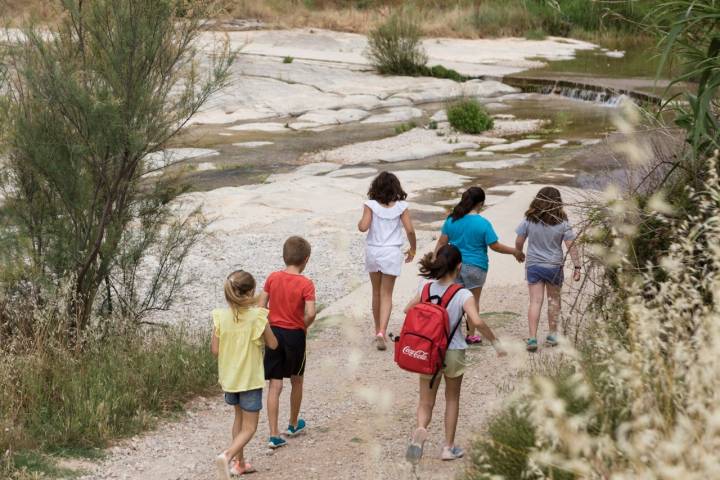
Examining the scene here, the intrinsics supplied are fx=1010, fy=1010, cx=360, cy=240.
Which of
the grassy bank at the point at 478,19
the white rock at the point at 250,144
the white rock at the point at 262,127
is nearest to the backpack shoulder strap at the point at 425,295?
the white rock at the point at 250,144

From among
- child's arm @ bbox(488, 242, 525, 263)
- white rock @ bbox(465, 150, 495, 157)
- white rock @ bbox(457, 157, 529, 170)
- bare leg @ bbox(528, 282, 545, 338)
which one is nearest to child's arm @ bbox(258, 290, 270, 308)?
child's arm @ bbox(488, 242, 525, 263)

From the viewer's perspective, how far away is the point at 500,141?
1995 cm

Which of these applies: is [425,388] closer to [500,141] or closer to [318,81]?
[500,141]

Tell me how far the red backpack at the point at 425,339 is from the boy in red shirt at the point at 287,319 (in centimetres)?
89

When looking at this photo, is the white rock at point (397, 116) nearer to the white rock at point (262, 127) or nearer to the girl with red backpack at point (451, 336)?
the white rock at point (262, 127)

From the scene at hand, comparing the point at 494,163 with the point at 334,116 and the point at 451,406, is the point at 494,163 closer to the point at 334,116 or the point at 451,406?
the point at 334,116

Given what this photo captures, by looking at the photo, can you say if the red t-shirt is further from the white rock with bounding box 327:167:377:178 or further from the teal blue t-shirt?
the white rock with bounding box 327:167:377:178

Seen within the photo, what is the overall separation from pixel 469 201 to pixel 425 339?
7.42 ft

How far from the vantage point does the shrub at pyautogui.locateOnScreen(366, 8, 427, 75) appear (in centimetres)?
2914

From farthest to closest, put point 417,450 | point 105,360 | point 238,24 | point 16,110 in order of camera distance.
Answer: point 238,24 → point 16,110 → point 105,360 → point 417,450

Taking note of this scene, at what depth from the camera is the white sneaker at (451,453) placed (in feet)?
18.0

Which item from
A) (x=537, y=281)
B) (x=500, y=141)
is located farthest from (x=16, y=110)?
(x=500, y=141)

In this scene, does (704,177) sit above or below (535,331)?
above

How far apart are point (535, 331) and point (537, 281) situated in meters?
0.37
